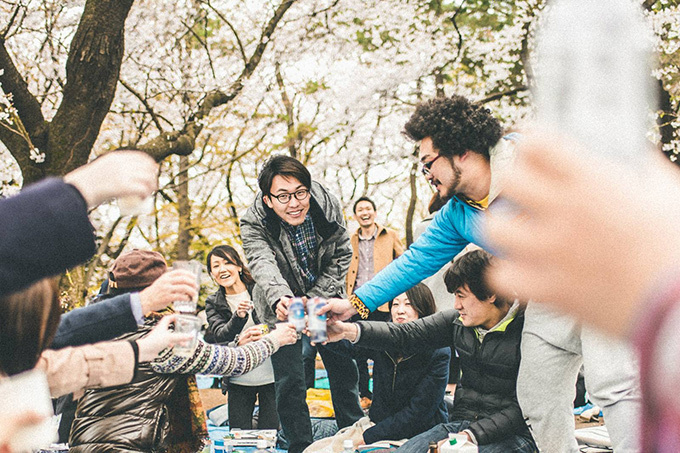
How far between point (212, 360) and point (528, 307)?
1.58 m

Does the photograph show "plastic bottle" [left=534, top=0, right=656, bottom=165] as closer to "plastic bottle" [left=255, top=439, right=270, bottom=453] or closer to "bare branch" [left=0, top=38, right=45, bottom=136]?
"plastic bottle" [left=255, top=439, right=270, bottom=453]

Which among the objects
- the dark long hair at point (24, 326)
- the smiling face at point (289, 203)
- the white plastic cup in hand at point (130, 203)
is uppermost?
the smiling face at point (289, 203)

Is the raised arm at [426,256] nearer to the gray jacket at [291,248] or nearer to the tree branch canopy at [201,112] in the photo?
the gray jacket at [291,248]

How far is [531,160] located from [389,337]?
132 inches

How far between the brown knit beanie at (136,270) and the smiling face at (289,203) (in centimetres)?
98

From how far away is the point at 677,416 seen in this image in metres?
0.41

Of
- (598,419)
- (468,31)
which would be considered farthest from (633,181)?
(468,31)

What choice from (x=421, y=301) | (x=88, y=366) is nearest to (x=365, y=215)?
(x=421, y=301)

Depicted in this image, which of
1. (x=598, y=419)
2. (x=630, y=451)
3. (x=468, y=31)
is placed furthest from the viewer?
(x=468, y=31)

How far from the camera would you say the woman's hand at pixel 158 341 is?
99.4 inches

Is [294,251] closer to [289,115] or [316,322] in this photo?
[316,322]

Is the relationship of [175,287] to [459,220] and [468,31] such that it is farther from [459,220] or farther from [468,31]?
[468,31]

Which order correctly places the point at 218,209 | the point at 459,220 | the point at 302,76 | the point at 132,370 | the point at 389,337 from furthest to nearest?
the point at 218,209
the point at 302,76
the point at 389,337
the point at 459,220
the point at 132,370

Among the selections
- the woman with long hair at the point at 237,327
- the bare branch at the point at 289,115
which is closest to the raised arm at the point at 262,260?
the woman with long hair at the point at 237,327
